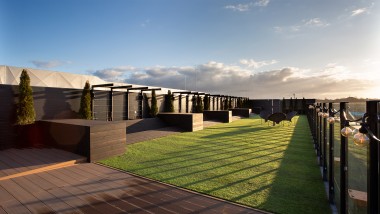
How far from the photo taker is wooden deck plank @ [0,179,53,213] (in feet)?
10.6

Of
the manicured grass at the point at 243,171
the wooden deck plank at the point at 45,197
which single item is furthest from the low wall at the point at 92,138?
the wooden deck plank at the point at 45,197

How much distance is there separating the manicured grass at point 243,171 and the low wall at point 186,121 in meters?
4.60

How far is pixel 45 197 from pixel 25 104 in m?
6.11

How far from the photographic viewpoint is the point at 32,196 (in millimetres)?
3715

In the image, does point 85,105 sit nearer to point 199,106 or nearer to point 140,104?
point 140,104

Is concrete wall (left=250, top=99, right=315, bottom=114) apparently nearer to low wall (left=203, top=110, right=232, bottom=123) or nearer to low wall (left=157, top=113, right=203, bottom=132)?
low wall (left=203, top=110, right=232, bottom=123)

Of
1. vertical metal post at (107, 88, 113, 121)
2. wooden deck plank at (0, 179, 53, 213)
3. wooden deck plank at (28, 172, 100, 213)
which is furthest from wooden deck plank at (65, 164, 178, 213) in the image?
vertical metal post at (107, 88, 113, 121)

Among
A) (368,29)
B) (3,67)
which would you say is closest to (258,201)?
(368,29)

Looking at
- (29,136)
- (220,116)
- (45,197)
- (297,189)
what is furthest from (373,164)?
(220,116)

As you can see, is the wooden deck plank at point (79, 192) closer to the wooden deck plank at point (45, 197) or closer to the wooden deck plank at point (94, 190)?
the wooden deck plank at point (94, 190)

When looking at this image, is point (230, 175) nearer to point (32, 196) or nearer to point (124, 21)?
point (32, 196)

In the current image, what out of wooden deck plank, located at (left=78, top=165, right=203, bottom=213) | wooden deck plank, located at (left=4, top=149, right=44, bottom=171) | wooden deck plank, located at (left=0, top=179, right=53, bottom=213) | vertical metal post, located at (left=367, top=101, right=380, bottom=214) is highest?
vertical metal post, located at (left=367, top=101, right=380, bottom=214)

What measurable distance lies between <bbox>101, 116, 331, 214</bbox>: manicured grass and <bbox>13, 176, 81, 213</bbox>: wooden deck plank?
1722 mm

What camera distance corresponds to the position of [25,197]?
3.69 m
